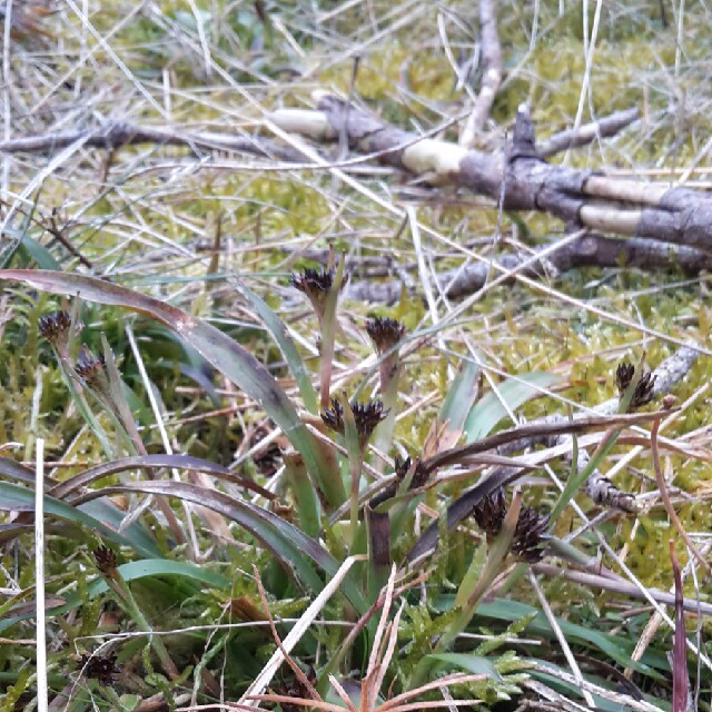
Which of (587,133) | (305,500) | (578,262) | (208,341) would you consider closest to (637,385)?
(305,500)

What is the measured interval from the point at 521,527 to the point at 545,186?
136cm

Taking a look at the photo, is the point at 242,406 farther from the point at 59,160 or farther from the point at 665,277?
the point at 665,277

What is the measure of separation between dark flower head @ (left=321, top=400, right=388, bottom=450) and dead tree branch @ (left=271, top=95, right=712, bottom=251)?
3.69 ft

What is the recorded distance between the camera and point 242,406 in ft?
5.08

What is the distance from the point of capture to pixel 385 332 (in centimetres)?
102

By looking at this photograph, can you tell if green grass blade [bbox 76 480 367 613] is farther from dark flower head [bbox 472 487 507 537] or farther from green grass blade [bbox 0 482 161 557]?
dark flower head [bbox 472 487 507 537]

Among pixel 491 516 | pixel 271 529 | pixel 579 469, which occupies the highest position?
pixel 491 516

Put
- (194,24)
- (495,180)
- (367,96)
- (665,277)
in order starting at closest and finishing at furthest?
(665,277), (495,180), (367,96), (194,24)

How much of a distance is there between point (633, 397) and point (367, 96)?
2.51m

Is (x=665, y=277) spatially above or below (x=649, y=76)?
below

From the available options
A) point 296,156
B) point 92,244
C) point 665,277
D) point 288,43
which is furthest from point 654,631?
point 288,43

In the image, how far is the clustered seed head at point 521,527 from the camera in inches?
33.6

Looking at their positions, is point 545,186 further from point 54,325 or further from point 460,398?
point 54,325

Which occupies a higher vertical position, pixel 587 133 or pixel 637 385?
pixel 637 385
